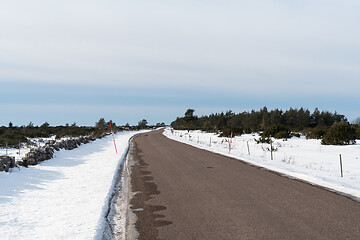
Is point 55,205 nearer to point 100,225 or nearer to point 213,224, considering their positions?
point 100,225

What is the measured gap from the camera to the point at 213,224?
563cm

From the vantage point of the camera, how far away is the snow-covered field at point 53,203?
552cm

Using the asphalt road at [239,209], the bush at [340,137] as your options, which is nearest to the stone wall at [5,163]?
the asphalt road at [239,209]

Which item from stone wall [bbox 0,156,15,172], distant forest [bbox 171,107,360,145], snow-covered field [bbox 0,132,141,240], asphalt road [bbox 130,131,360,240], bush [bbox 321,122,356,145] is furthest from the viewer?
distant forest [bbox 171,107,360,145]

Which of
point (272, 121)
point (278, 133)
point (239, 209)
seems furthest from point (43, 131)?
point (272, 121)

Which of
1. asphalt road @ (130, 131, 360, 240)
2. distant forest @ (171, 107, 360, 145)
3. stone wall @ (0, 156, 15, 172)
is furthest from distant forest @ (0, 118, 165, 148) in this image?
distant forest @ (171, 107, 360, 145)

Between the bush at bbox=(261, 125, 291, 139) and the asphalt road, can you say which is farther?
the bush at bbox=(261, 125, 291, 139)

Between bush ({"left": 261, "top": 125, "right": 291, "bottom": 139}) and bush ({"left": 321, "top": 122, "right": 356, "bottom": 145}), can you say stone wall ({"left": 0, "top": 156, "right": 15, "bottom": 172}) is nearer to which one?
bush ({"left": 321, "top": 122, "right": 356, "bottom": 145})

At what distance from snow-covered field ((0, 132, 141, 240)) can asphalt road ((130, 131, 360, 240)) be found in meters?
1.00

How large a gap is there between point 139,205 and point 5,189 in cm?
459

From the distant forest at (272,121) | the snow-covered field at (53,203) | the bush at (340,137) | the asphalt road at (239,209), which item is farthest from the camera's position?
the distant forest at (272,121)

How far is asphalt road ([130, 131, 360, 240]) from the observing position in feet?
17.1

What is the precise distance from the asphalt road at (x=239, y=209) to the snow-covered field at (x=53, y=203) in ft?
3.30

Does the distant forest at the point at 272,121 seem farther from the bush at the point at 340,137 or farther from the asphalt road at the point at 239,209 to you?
the asphalt road at the point at 239,209
